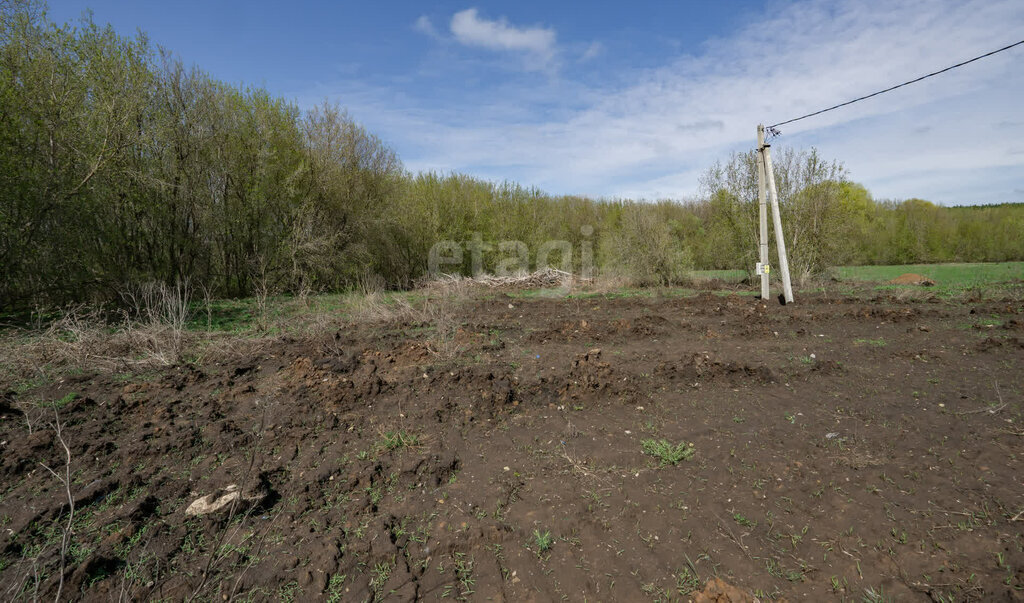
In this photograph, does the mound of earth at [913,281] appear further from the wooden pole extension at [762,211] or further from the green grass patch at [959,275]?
the wooden pole extension at [762,211]

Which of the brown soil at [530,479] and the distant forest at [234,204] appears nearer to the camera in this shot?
the brown soil at [530,479]

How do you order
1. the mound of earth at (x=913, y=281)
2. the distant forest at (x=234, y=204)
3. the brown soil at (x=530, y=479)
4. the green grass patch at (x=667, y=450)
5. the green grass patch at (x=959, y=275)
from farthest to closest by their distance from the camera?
the mound of earth at (x=913, y=281)
the green grass patch at (x=959, y=275)
the distant forest at (x=234, y=204)
the green grass patch at (x=667, y=450)
the brown soil at (x=530, y=479)

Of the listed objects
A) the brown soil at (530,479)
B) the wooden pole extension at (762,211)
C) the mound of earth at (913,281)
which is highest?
the wooden pole extension at (762,211)

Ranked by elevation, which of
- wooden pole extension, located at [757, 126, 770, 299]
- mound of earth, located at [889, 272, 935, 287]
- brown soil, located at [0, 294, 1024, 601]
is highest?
wooden pole extension, located at [757, 126, 770, 299]

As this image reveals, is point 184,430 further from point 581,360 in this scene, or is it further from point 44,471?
point 581,360

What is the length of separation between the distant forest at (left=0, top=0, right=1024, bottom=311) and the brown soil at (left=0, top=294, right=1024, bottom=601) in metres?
6.74

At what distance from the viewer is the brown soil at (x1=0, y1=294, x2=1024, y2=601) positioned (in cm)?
250

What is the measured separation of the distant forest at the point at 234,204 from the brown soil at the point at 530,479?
22.1 ft

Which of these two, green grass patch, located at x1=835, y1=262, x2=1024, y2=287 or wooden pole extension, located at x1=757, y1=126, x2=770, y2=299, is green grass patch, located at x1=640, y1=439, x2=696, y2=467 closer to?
wooden pole extension, located at x1=757, y1=126, x2=770, y2=299

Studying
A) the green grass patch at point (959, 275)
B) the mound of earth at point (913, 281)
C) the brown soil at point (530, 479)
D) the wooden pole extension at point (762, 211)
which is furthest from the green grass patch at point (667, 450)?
the mound of earth at point (913, 281)

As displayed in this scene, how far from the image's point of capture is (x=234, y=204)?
16.4m

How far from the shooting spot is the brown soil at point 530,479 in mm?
2504

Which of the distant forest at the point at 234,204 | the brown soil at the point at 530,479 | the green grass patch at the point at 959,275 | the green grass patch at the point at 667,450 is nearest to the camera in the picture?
the brown soil at the point at 530,479

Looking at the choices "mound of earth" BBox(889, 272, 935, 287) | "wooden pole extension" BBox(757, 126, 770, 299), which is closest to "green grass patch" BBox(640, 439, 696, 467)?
"wooden pole extension" BBox(757, 126, 770, 299)
